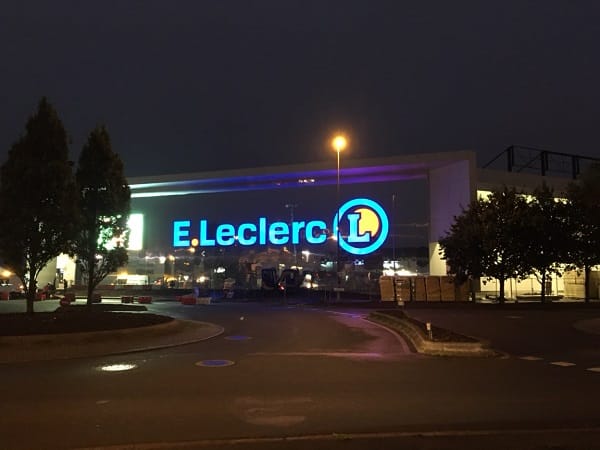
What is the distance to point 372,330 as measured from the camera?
20.2 meters

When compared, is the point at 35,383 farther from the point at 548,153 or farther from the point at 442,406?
the point at 548,153

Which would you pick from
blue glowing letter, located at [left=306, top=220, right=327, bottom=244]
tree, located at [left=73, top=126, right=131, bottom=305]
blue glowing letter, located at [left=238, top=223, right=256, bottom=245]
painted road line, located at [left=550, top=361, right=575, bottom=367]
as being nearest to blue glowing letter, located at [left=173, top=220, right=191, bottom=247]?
blue glowing letter, located at [left=238, top=223, right=256, bottom=245]

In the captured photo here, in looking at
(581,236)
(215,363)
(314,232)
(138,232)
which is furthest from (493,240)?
(138,232)

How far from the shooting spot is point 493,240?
3269 cm

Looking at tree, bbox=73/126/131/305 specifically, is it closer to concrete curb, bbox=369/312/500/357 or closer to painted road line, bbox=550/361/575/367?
concrete curb, bbox=369/312/500/357

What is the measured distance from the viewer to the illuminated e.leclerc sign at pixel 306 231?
46.3 m

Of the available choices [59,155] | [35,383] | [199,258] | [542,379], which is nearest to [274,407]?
[35,383]

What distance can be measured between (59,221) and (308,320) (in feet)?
36.9

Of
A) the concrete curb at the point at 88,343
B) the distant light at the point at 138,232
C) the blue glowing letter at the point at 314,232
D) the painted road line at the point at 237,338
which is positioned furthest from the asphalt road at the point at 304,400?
the distant light at the point at 138,232

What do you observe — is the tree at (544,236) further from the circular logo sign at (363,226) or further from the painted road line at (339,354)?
the painted road line at (339,354)

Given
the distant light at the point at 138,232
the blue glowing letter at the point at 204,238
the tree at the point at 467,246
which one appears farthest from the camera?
the distant light at the point at 138,232

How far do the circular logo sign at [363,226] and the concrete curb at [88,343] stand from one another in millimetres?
29941

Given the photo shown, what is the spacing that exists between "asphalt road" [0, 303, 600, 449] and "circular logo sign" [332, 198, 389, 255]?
3087 cm

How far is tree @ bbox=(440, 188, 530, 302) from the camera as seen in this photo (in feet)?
108
